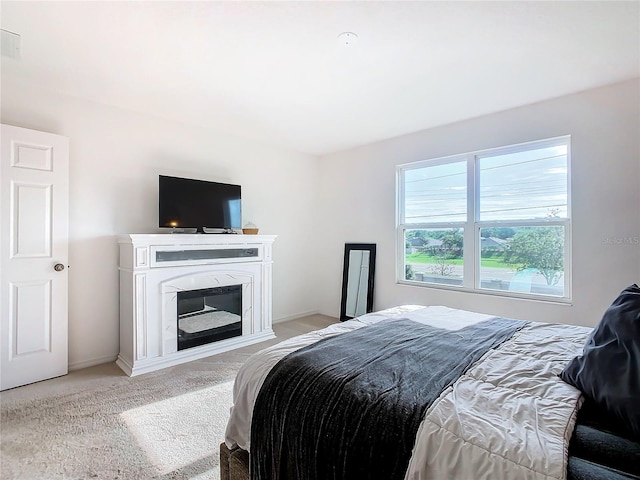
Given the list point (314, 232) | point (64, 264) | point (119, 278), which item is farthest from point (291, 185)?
point (64, 264)

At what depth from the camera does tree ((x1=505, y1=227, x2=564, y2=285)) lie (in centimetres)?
306

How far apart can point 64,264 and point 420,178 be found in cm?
391

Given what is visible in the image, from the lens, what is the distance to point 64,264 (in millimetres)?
2850

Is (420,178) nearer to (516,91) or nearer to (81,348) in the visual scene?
(516,91)

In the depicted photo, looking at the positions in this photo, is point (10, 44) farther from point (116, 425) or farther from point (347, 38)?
point (116, 425)

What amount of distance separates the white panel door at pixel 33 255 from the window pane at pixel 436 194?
369 cm

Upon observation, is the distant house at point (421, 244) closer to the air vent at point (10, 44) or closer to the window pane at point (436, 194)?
the window pane at point (436, 194)

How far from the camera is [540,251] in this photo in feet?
10.4

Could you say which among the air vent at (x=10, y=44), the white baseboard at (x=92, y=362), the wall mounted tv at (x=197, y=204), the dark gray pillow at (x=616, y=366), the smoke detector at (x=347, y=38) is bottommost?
the white baseboard at (x=92, y=362)

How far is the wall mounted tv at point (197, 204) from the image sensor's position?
3.32 meters

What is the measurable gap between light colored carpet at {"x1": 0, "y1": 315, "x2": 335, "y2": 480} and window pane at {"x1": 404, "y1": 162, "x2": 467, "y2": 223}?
2.89 m

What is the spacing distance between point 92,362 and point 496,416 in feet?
11.5

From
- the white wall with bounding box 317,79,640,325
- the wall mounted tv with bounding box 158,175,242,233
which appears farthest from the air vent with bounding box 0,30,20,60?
the white wall with bounding box 317,79,640,325

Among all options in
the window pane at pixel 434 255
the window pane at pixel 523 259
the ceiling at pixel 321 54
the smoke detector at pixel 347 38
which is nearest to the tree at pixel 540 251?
the window pane at pixel 523 259
